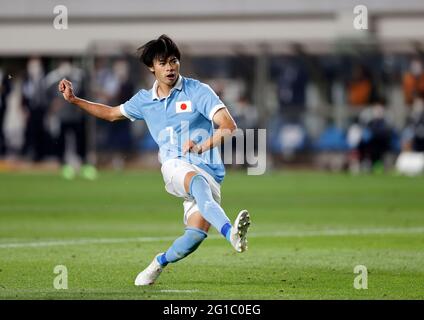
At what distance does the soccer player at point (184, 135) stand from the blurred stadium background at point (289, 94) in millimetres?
20623

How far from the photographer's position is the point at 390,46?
3303 cm

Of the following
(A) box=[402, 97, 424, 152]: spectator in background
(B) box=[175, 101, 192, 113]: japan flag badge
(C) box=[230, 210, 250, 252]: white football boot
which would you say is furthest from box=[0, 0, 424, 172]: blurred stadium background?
(C) box=[230, 210, 250, 252]: white football boot

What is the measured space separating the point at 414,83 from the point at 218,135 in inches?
911

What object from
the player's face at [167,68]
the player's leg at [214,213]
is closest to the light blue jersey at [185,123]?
the player's face at [167,68]

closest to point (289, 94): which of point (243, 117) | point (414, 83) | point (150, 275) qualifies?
point (243, 117)

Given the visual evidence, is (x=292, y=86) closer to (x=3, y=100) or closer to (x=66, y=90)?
(x=3, y=100)

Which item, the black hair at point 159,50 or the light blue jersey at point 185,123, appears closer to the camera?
the black hair at point 159,50

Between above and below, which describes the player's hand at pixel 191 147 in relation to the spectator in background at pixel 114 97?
below

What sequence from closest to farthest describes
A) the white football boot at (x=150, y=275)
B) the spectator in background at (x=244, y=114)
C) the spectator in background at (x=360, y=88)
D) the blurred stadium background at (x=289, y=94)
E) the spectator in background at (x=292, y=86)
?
the white football boot at (x=150, y=275), the spectator in background at (x=244, y=114), the blurred stadium background at (x=289, y=94), the spectator in background at (x=360, y=88), the spectator in background at (x=292, y=86)

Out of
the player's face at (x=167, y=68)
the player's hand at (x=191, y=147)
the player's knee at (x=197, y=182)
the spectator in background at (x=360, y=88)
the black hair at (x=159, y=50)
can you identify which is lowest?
Answer: the player's knee at (x=197, y=182)

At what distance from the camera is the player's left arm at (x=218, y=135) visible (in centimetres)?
1049

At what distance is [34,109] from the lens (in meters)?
33.3

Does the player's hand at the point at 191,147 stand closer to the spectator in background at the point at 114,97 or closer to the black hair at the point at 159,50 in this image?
the black hair at the point at 159,50
